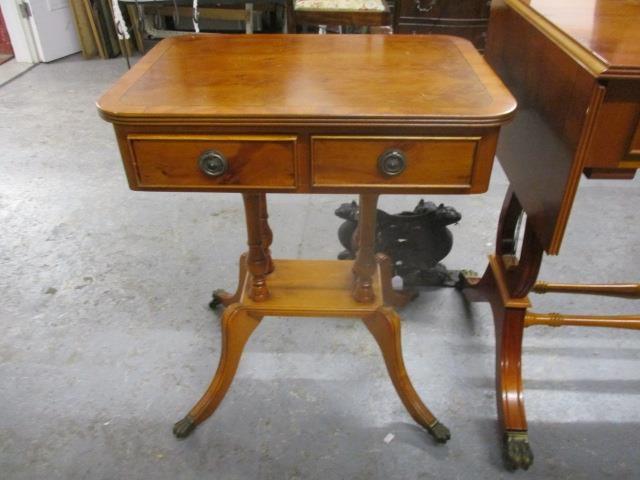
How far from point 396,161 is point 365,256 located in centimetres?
36

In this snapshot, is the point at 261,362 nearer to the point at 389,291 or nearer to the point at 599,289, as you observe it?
the point at 389,291

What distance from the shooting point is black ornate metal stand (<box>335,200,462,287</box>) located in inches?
59.9

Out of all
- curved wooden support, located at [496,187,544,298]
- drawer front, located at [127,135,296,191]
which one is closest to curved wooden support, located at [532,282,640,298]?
curved wooden support, located at [496,187,544,298]

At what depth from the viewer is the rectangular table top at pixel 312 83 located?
2.45 ft

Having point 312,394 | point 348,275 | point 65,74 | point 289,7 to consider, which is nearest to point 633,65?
point 348,275

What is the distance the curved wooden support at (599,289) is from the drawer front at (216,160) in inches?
32.8

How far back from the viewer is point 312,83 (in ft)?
2.77

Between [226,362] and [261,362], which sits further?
[261,362]

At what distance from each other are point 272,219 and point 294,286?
2.72 feet

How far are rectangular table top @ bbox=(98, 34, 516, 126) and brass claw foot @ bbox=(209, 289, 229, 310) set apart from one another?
0.71 meters

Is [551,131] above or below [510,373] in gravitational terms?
above

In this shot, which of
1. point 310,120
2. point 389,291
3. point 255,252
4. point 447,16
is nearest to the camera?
point 310,120

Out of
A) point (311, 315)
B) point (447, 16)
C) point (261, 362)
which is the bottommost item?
point (261, 362)

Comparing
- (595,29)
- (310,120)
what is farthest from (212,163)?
(595,29)
